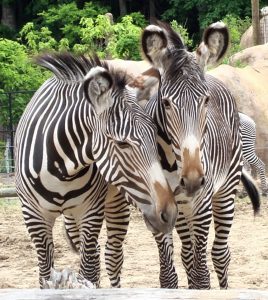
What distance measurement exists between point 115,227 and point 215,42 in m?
1.74

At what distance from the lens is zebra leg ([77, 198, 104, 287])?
5.69m

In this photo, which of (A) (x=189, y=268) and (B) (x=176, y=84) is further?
(A) (x=189, y=268)

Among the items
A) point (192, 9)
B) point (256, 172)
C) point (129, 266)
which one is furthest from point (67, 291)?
point (192, 9)

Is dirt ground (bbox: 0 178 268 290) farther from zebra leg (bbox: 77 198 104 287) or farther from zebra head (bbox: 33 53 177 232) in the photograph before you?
zebra head (bbox: 33 53 177 232)

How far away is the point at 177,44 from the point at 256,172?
10.2 m

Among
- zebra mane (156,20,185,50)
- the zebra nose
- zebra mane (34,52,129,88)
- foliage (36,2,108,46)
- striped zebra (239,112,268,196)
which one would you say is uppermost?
foliage (36,2,108,46)

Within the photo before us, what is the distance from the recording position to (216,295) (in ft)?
11.0

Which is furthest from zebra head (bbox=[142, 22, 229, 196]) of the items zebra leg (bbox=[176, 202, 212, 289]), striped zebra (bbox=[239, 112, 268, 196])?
striped zebra (bbox=[239, 112, 268, 196])

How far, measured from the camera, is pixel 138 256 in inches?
353

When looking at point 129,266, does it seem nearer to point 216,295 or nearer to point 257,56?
point 216,295

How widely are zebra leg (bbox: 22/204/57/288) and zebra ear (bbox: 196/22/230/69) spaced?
155 centimetres

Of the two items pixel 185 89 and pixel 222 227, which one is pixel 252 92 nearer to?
pixel 222 227

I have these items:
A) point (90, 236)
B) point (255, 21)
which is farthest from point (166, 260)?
point (255, 21)

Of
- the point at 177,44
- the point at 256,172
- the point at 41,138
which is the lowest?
the point at 256,172
